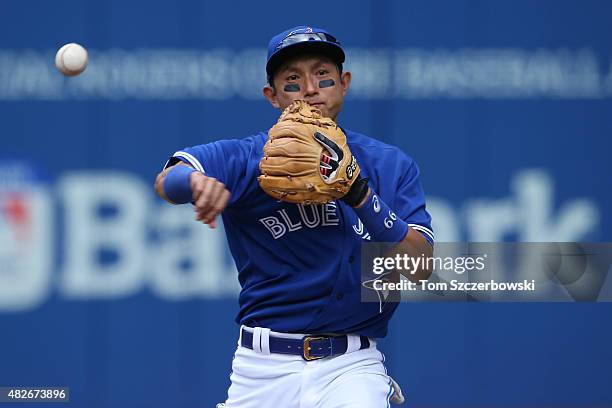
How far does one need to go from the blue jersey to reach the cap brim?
0.80ft

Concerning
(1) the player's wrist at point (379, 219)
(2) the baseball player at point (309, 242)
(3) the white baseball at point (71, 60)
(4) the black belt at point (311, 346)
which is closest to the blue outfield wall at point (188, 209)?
(3) the white baseball at point (71, 60)

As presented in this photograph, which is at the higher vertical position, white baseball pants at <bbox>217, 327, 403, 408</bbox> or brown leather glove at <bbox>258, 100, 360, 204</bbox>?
brown leather glove at <bbox>258, 100, 360, 204</bbox>

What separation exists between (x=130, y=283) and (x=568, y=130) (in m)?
2.21

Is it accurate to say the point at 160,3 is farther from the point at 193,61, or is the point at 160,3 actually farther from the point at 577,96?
the point at 577,96

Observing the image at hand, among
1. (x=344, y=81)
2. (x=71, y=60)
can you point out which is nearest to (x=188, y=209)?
(x=71, y=60)

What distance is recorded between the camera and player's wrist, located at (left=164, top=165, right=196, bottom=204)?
2980mm

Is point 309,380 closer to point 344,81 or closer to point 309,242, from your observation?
point 309,242

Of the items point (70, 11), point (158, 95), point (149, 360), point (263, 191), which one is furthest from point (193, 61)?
point (263, 191)

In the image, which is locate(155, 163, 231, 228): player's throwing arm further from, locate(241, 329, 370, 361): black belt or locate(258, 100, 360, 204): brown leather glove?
locate(241, 329, 370, 361): black belt

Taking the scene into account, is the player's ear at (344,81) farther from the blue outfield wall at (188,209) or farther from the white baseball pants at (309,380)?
the blue outfield wall at (188,209)

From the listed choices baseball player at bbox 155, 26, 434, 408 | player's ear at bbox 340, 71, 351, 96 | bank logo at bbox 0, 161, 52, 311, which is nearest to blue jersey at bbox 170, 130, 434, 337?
baseball player at bbox 155, 26, 434, 408

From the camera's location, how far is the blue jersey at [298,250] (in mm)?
3283

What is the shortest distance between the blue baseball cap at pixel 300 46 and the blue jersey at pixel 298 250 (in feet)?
0.84

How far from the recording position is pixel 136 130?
17.7 ft
